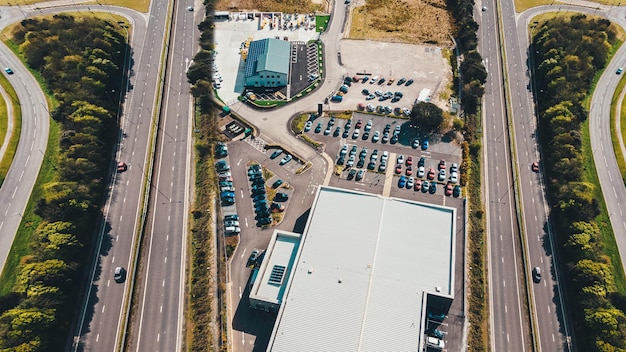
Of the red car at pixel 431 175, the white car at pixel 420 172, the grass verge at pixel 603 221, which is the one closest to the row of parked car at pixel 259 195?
the white car at pixel 420 172

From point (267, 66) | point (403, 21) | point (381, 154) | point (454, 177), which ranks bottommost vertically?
point (454, 177)

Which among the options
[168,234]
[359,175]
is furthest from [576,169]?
[168,234]

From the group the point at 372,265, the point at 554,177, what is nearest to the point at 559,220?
the point at 554,177

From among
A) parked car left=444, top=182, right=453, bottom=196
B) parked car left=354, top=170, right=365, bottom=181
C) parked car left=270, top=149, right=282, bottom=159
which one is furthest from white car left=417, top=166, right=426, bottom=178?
parked car left=270, top=149, right=282, bottom=159

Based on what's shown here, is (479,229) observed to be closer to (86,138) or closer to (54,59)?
(86,138)

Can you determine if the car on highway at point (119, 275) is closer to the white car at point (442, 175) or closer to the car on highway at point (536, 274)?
the white car at point (442, 175)

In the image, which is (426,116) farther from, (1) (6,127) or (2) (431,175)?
(1) (6,127)
